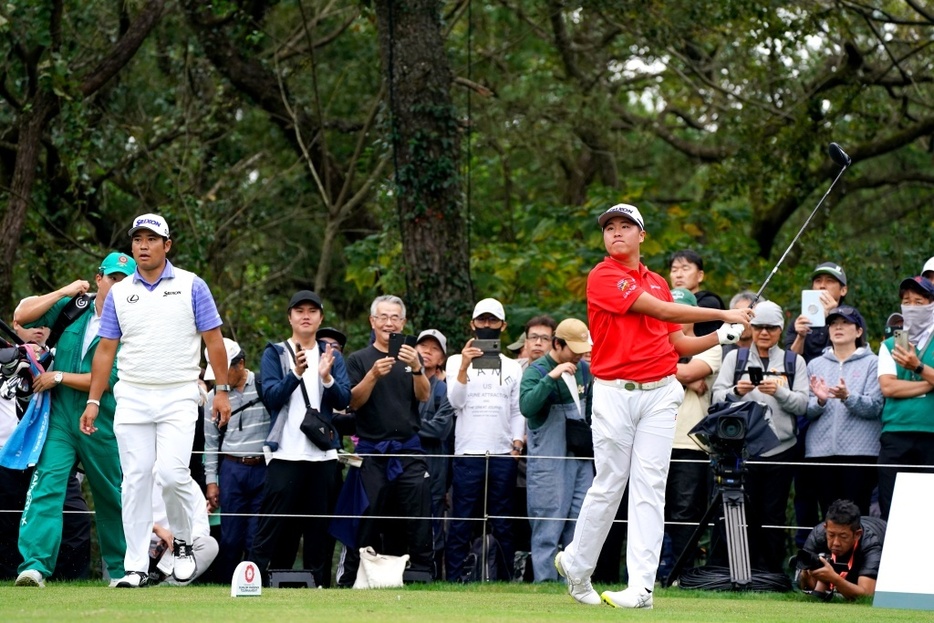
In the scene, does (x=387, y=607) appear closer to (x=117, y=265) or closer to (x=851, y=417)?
(x=117, y=265)

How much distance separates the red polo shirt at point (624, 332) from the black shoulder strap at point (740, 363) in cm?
301

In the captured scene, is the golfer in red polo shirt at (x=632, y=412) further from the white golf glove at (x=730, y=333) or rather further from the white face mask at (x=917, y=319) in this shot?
the white face mask at (x=917, y=319)

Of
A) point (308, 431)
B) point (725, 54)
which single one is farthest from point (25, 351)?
point (725, 54)

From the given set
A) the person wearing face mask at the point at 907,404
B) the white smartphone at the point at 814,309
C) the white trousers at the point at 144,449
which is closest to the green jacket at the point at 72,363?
the white trousers at the point at 144,449

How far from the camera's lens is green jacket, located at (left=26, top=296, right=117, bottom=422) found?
9.83m

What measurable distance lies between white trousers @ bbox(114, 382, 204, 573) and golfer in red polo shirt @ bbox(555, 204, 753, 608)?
8.58 feet

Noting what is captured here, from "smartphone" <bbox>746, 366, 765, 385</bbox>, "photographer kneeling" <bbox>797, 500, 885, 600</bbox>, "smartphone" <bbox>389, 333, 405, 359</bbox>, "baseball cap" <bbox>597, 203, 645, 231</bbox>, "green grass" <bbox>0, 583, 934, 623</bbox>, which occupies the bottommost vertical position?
"green grass" <bbox>0, 583, 934, 623</bbox>

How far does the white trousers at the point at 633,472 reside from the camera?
27.3 feet

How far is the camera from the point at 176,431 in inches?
367

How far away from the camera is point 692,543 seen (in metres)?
10.6

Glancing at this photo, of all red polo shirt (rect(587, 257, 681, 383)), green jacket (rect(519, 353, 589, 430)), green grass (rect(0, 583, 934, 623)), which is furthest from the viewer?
green jacket (rect(519, 353, 589, 430))

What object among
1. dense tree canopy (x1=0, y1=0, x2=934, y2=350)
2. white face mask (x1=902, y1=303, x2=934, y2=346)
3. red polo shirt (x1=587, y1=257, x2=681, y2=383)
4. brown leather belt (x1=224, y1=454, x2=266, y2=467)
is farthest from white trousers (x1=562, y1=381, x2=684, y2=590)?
dense tree canopy (x1=0, y1=0, x2=934, y2=350)

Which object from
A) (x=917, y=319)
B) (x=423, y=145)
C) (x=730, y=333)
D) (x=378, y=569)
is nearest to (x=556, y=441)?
(x=378, y=569)

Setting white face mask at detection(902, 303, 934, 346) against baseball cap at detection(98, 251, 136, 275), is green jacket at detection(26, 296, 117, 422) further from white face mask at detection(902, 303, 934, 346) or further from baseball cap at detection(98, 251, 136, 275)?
white face mask at detection(902, 303, 934, 346)
